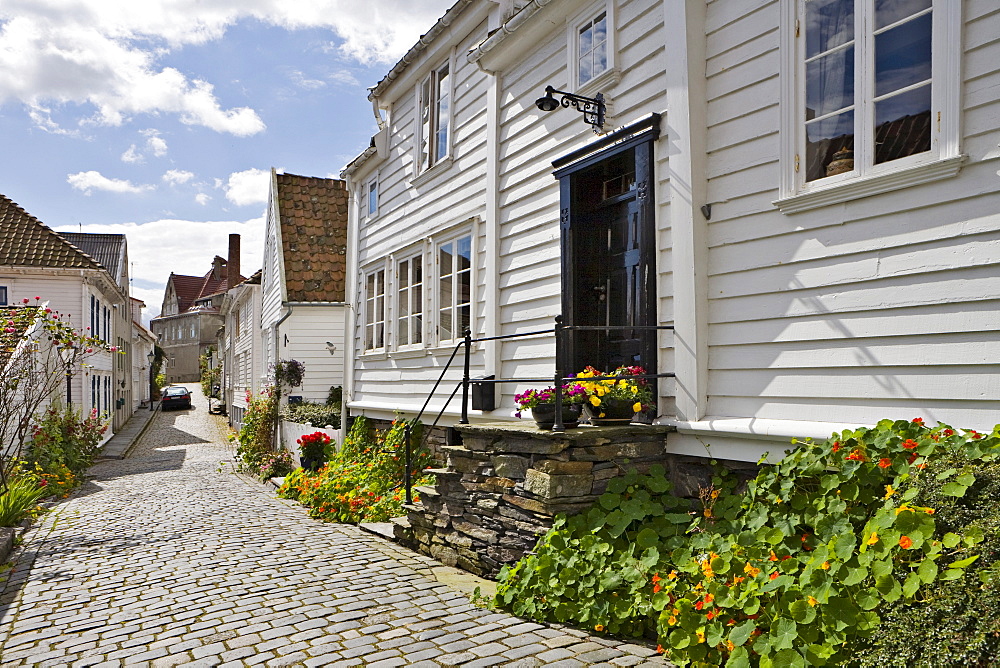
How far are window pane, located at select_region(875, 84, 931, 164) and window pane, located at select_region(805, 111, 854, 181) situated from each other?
8.5 inches

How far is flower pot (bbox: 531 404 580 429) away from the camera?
6.18 metres

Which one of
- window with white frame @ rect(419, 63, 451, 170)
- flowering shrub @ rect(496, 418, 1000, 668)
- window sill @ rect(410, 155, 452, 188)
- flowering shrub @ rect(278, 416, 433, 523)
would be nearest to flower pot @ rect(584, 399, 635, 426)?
flowering shrub @ rect(496, 418, 1000, 668)

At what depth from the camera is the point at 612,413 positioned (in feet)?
20.4

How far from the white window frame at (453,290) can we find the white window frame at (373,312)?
197cm

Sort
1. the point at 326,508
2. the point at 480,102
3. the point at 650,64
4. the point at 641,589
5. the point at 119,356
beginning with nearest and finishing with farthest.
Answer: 1. the point at 641,589
2. the point at 650,64
3. the point at 480,102
4. the point at 326,508
5. the point at 119,356

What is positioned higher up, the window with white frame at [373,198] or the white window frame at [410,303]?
the window with white frame at [373,198]

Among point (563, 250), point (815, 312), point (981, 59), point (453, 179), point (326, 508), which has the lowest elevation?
point (326, 508)

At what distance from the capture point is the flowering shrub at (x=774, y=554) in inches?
146

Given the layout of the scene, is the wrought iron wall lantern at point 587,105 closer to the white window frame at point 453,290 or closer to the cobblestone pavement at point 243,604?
the white window frame at point 453,290

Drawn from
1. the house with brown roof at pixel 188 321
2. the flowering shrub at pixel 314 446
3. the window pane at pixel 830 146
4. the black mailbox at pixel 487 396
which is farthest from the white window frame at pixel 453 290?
the house with brown roof at pixel 188 321

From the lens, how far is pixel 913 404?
4.64 m

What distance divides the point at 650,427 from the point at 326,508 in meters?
6.00

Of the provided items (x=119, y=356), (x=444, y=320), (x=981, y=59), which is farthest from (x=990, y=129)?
(x=119, y=356)

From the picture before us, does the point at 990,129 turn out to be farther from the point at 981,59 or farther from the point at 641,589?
the point at 641,589
